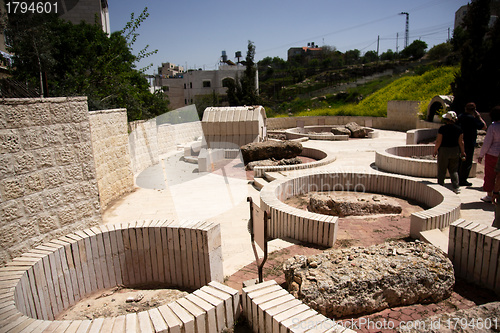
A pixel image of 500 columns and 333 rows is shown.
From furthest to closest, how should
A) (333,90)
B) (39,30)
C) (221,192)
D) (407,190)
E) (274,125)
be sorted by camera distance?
1. (333,90)
2. (274,125)
3. (39,30)
4. (221,192)
5. (407,190)

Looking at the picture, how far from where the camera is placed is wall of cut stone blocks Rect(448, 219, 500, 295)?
331 cm

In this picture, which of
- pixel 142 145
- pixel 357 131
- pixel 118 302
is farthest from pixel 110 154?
pixel 357 131

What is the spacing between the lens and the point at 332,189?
7.31 m

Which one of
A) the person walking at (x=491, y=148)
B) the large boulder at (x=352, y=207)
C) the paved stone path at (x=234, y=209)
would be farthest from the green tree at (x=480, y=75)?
the large boulder at (x=352, y=207)

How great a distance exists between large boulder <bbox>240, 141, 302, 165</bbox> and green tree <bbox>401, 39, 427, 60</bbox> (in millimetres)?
59147

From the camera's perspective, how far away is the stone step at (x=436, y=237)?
13.6ft

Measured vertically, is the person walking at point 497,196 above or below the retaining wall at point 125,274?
above

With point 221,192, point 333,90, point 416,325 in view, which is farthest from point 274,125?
point 333,90

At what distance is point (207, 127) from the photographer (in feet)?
41.5

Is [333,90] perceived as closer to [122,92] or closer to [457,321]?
[122,92]

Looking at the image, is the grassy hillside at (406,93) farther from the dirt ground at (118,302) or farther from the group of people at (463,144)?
the dirt ground at (118,302)

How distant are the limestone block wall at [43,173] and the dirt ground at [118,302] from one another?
1.19m

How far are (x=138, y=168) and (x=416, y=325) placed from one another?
9791 millimetres

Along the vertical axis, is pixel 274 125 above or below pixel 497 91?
below
